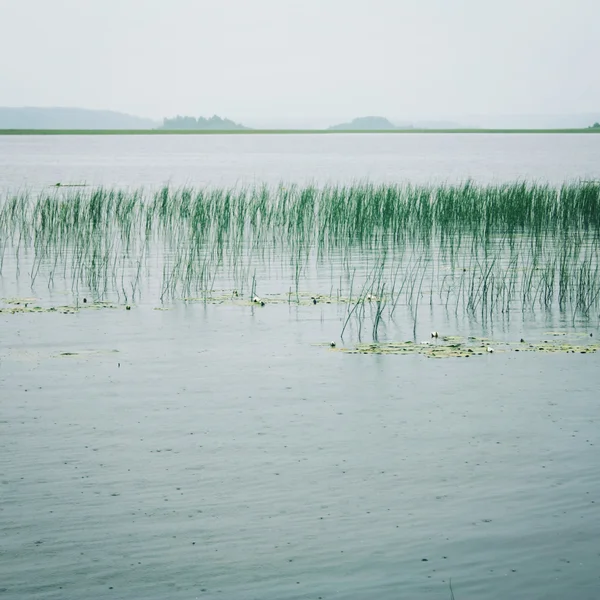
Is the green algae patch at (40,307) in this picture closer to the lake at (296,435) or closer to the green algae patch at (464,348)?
the lake at (296,435)

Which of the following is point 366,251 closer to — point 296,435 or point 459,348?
point 459,348

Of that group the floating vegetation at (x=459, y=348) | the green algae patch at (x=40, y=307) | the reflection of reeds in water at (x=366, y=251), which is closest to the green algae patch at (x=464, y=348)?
the floating vegetation at (x=459, y=348)

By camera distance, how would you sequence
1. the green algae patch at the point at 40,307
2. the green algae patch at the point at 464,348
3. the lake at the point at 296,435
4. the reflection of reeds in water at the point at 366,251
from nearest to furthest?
the lake at the point at 296,435
the green algae patch at the point at 464,348
the green algae patch at the point at 40,307
the reflection of reeds in water at the point at 366,251

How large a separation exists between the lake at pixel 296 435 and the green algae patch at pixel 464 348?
1.3 inches

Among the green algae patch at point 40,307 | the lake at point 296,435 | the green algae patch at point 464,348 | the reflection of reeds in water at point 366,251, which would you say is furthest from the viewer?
the reflection of reeds in water at point 366,251

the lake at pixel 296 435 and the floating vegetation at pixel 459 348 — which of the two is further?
the floating vegetation at pixel 459 348

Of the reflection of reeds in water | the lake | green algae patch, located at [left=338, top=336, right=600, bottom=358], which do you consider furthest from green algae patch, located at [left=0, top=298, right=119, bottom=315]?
green algae patch, located at [left=338, top=336, right=600, bottom=358]

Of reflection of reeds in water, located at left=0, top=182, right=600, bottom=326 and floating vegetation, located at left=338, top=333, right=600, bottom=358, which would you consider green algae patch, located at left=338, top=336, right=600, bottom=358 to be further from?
reflection of reeds in water, located at left=0, top=182, right=600, bottom=326

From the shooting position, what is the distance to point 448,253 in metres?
13.8

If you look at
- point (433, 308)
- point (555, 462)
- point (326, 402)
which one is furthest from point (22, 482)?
point (433, 308)

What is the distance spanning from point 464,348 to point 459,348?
0.04 m

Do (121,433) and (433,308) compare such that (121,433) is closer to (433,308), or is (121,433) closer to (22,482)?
(22,482)

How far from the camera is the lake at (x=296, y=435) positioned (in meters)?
4.12

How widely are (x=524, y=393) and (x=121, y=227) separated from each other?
1015cm
